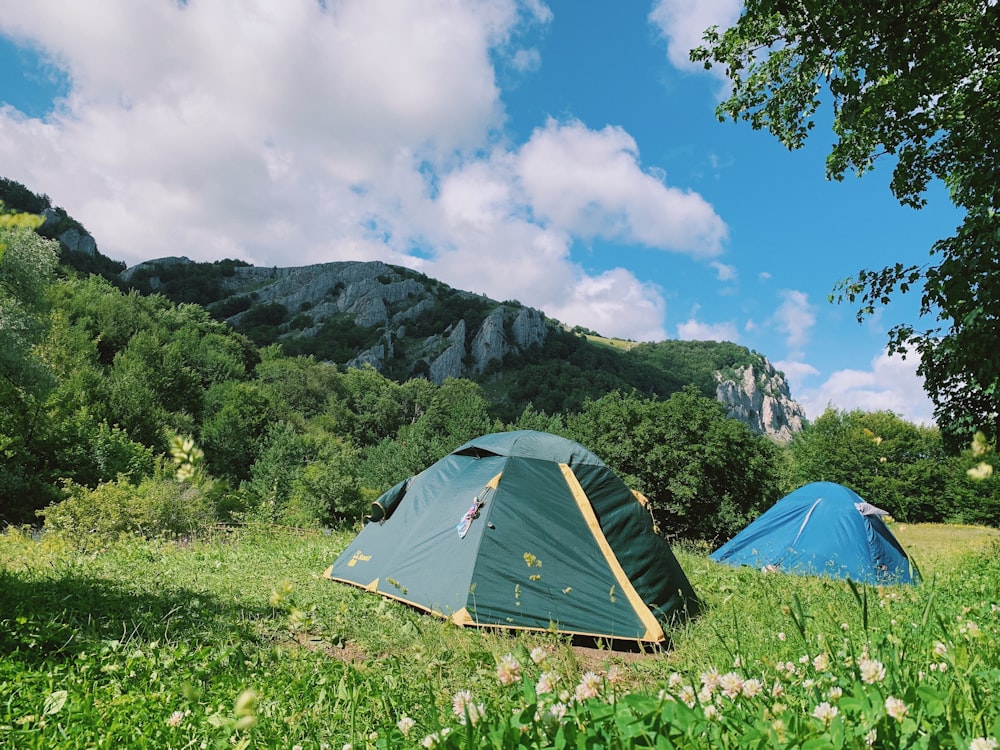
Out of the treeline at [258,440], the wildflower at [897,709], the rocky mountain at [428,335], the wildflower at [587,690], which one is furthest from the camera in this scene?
the rocky mountain at [428,335]

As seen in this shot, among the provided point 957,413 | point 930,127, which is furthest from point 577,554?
point 930,127

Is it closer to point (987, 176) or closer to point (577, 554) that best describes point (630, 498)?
point (577, 554)

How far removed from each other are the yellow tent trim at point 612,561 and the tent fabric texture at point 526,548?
1 cm

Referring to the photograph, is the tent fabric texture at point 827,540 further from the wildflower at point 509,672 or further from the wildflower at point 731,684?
the wildflower at point 509,672

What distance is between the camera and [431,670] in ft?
7.10

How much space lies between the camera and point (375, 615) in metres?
5.54

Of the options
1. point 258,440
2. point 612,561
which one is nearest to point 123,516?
point 612,561

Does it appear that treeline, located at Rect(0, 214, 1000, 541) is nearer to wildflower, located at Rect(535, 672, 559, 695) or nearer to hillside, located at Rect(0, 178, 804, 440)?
wildflower, located at Rect(535, 672, 559, 695)

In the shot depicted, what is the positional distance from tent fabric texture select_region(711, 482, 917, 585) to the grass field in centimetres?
199

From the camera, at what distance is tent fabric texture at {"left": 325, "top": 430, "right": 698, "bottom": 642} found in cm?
545

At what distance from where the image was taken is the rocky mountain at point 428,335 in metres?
99.7

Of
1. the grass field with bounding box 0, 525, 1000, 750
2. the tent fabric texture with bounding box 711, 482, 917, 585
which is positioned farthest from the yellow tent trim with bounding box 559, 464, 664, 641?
the tent fabric texture with bounding box 711, 482, 917, 585

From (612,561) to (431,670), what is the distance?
158 inches

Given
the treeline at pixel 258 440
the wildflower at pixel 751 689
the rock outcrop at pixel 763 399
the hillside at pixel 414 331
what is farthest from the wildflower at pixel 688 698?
the rock outcrop at pixel 763 399
